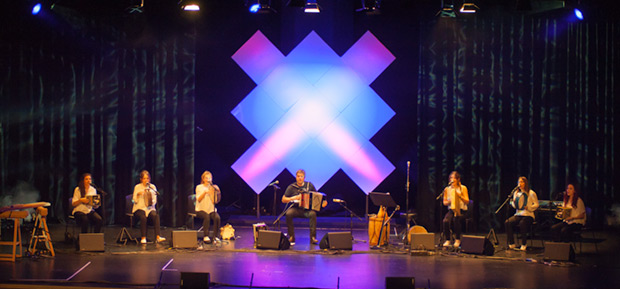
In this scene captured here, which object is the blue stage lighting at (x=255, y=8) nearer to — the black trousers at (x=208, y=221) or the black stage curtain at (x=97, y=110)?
the black stage curtain at (x=97, y=110)

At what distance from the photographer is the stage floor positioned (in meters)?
6.20

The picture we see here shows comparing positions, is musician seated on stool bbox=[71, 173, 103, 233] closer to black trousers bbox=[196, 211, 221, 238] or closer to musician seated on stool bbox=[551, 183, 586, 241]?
black trousers bbox=[196, 211, 221, 238]

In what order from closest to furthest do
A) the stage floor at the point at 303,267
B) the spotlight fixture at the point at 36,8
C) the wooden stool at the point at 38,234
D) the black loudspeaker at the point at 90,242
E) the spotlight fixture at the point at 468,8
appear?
the stage floor at the point at 303,267, the wooden stool at the point at 38,234, the black loudspeaker at the point at 90,242, the spotlight fixture at the point at 468,8, the spotlight fixture at the point at 36,8

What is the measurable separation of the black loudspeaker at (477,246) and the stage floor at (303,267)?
0.11m

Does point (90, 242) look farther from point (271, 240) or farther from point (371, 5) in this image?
point (371, 5)

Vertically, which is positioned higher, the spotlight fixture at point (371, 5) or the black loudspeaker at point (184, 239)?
the spotlight fixture at point (371, 5)

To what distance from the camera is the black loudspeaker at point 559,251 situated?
7.30 metres

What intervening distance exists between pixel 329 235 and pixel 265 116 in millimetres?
3275

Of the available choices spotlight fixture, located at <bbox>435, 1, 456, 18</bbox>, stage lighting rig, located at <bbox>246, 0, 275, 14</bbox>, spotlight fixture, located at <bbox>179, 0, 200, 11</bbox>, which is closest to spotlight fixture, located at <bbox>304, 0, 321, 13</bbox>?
stage lighting rig, located at <bbox>246, 0, 275, 14</bbox>

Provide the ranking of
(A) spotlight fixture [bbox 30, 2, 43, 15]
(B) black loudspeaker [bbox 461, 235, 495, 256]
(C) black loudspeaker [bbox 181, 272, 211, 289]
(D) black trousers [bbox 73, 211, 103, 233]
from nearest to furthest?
(C) black loudspeaker [bbox 181, 272, 211, 289]
(B) black loudspeaker [bbox 461, 235, 495, 256]
(D) black trousers [bbox 73, 211, 103, 233]
(A) spotlight fixture [bbox 30, 2, 43, 15]

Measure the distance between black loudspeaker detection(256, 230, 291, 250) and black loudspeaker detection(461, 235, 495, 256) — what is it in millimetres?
2299

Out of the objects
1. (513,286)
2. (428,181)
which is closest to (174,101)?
(428,181)

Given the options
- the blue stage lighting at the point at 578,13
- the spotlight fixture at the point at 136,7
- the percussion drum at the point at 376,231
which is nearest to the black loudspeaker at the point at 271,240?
the percussion drum at the point at 376,231

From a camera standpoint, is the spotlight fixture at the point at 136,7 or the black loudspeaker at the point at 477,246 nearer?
the black loudspeaker at the point at 477,246
